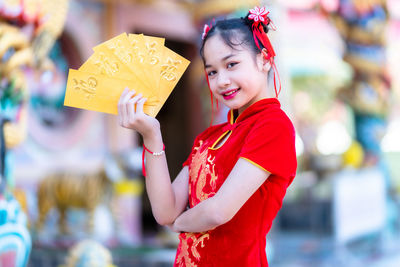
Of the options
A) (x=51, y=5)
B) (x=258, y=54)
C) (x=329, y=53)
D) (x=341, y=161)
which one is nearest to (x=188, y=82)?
(x=341, y=161)

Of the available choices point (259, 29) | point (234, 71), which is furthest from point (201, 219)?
point (259, 29)

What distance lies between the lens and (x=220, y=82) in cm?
107

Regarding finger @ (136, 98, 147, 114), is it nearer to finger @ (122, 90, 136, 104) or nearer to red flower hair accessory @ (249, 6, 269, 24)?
finger @ (122, 90, 136, 104)

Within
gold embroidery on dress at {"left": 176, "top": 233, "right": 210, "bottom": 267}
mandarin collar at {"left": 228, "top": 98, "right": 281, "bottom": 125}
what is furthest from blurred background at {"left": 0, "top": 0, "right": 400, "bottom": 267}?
mandarin collar at {"left": 228, "top": 98, "right": 281, "bottom": 125}

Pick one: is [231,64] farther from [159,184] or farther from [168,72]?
[159,184]

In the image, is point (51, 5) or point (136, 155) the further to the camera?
point (136, 155)

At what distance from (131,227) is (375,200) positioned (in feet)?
7.96

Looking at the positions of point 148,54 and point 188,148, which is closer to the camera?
point 148,54

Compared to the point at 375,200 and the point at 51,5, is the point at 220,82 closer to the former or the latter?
the point at 51,5

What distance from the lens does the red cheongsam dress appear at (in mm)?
1005

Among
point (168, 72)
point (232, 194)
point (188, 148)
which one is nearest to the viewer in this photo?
point (232, 194)

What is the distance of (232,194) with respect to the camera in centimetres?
98

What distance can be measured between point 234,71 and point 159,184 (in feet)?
0.97

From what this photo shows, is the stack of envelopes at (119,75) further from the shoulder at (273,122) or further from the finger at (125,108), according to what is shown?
the shoulder at (273,122)
